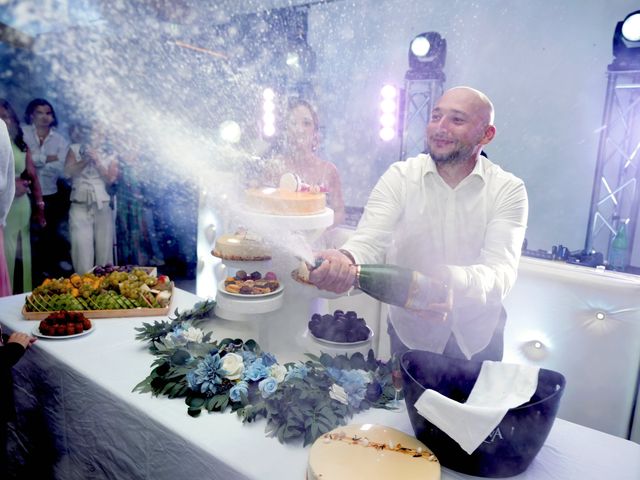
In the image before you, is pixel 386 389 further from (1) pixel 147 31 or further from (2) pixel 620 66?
(1) pixel 147 31

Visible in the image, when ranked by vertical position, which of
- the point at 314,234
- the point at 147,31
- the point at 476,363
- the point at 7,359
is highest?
the point at 147,31

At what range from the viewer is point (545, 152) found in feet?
19.0

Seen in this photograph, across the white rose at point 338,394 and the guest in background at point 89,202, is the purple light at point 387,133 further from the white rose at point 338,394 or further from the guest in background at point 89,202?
the white rose at point 338,394

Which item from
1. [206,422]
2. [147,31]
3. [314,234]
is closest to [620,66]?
[314,234]

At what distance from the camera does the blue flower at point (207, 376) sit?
1510mm

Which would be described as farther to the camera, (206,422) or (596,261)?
(596,261)

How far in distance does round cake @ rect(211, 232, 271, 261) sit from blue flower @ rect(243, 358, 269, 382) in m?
0.61

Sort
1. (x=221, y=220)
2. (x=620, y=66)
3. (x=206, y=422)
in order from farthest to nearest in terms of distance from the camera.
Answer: (x=221, y=220) → (x=620, y=66) → (x=206, y=422)

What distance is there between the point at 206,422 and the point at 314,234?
102cm

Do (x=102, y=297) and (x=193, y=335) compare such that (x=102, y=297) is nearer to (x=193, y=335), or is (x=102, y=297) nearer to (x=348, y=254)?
(x=193, y=335)

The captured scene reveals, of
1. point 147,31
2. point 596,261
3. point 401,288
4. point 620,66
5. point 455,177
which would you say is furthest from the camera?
point 147,31

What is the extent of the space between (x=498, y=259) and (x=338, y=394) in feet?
2.61

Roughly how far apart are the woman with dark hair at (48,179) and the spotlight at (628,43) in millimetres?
5116

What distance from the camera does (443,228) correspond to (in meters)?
2.01
